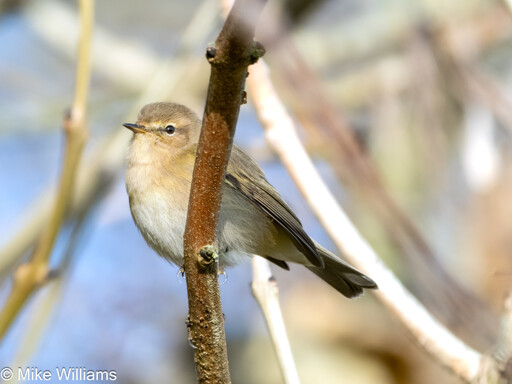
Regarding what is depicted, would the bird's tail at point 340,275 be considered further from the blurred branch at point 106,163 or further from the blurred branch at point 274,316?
the blurred branch at point 106,163

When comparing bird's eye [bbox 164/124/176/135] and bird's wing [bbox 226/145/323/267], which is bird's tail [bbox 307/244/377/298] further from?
bird's eye [bbox 164/124/176/135]

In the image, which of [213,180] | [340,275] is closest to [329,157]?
[340,275]

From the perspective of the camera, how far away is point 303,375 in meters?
5.41

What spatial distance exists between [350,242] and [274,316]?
40 cm

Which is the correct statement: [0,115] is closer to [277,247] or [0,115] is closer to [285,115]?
[277,247]

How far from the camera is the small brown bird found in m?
3.28

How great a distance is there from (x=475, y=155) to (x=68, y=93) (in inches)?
140

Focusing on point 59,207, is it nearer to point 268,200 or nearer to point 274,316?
point 274,316

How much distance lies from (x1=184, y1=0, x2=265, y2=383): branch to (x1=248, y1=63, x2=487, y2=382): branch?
61cm

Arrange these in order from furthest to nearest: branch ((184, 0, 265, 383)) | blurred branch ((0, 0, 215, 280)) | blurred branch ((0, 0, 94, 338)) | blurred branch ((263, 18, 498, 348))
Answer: blurred branch ((0, 0, 215, 280)) < blurred branch ((263, 18, 498, 348)) < blurred branch ((0, 0, 94, 338)) < branch ((184, 0, 265, 383))

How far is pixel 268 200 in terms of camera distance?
338 centimetres

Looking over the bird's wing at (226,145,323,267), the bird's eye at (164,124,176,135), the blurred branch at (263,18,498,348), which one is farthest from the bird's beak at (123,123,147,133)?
the blurred branch at (263,18,498,348)

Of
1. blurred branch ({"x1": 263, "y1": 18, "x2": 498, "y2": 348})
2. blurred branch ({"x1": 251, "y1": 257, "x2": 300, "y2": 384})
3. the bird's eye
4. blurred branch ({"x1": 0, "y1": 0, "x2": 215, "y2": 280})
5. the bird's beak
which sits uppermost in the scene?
blurred branch ({"x1": 0, "y1": 0, "x2": 215, "y2": 280})

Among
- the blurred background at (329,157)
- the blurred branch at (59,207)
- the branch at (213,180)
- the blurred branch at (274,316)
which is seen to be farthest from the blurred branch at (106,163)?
the branch at (213,180)
